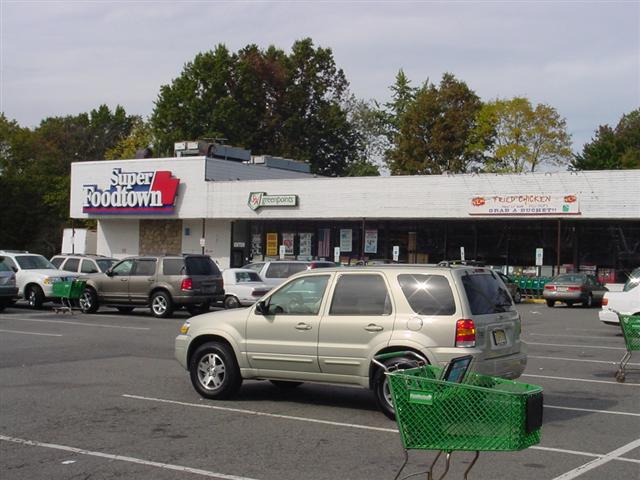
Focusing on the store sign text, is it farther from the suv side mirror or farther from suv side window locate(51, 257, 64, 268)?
the suv side mirror

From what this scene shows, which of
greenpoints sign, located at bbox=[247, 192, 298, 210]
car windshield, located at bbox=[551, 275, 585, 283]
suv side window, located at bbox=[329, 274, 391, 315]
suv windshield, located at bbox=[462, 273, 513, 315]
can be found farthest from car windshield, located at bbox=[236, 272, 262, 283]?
suv windshield, located at bbox=[462, 273, 513, 315]

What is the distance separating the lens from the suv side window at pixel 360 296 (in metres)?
9.89

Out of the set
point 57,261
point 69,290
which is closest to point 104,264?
point 57,261

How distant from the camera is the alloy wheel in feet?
35.5

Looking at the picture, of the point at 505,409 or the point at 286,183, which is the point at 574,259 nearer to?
the point at 286,183

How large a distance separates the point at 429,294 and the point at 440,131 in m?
55.6

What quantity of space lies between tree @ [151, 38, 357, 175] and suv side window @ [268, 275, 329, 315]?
58.8m

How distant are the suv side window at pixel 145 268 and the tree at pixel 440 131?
41145mm

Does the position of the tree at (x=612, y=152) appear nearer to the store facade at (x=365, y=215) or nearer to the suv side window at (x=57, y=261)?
the store facade at (x=365, y=215)

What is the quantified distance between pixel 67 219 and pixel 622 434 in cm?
6951

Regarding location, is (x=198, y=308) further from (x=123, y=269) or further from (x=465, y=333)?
(x=465, y=333)

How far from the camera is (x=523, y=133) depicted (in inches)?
2469

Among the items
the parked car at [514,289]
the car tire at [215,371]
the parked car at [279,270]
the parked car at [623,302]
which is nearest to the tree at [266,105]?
the parked car at [514,289]

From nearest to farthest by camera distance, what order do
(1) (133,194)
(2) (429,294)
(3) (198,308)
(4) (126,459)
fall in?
(4) (126,459), (2) (429,294), (3) (198,308), (1) (133,194)
